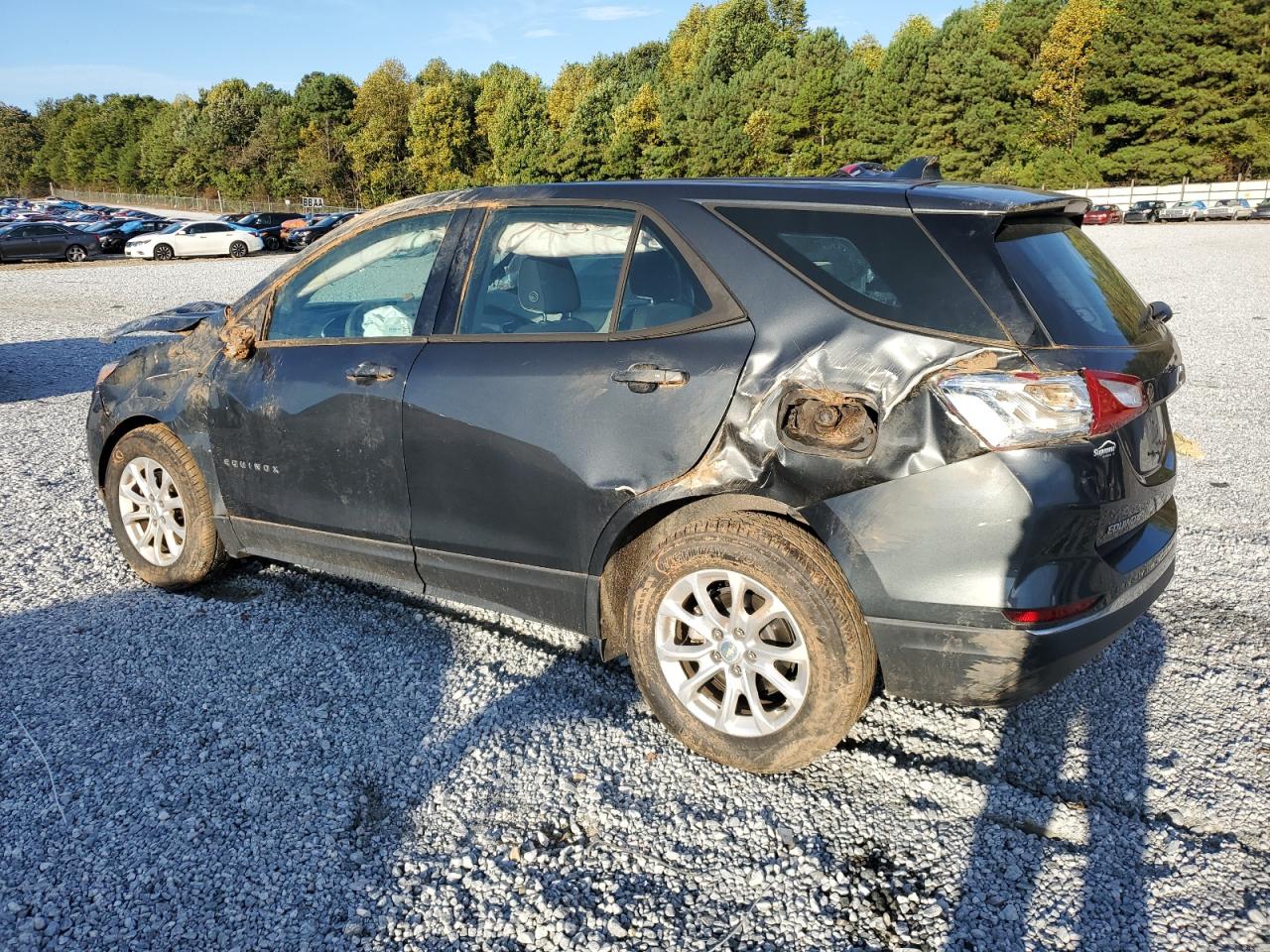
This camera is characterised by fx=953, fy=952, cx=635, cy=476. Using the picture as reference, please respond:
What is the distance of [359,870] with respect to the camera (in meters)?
2.66

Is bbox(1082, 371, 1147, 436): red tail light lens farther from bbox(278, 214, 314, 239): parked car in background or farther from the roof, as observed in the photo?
bbox(278, 214, 314, 239): parked car in background

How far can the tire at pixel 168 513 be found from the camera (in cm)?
443

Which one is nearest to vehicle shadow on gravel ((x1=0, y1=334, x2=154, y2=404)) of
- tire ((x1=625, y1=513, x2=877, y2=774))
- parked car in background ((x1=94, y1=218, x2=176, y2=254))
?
tire ((x1=625, y1=513, x2=877, y2=774))

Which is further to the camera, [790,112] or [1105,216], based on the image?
[790,112]

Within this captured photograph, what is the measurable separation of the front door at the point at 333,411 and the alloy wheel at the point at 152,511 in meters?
0.41

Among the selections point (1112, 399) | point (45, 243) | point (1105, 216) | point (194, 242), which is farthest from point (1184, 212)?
point (1112, 399)

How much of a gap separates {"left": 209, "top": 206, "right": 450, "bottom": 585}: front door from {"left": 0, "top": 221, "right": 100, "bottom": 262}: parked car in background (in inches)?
1387

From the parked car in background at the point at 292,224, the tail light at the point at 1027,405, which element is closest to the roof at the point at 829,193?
the tail light at the point at 1027,405

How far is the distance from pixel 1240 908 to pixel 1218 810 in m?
0.46

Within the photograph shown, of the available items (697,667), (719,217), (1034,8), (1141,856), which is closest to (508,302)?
(719,217)

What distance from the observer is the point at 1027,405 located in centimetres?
261

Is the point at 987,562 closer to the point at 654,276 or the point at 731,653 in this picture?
the point at 731,653

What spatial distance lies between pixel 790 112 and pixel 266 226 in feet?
147

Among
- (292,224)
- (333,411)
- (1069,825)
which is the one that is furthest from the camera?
(292,224)
